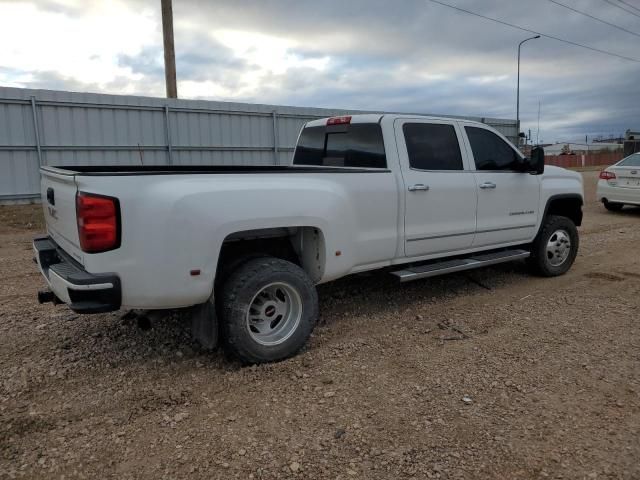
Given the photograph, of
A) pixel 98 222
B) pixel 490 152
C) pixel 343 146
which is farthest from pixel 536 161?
pixel 98 222

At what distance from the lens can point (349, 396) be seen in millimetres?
3449

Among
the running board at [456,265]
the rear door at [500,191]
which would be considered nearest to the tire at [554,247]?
the rear door at [500,191]

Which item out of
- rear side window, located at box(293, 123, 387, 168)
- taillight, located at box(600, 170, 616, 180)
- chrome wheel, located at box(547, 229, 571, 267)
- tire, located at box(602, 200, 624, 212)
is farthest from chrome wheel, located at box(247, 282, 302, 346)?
tire, located at box(602, 200, 624, 212)

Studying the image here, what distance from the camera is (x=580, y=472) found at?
2670 mm

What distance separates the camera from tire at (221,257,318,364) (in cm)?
366

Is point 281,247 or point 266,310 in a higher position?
point 281,247

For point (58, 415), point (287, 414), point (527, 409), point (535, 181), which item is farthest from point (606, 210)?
point (58, 415)

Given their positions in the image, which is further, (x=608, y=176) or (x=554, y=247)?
(x=608, y=176)

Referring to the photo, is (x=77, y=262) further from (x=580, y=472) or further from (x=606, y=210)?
(x=606, y=210)

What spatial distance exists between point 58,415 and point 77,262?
977mm

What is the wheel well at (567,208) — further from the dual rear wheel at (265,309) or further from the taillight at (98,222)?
the taillight at (98,222)

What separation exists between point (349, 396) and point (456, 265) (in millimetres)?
2189

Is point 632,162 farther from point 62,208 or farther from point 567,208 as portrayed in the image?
point 62,208

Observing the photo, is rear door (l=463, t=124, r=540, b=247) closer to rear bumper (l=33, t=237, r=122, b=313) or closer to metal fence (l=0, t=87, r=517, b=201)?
rear bumper (l=33, t=237, r=122, b=313)
